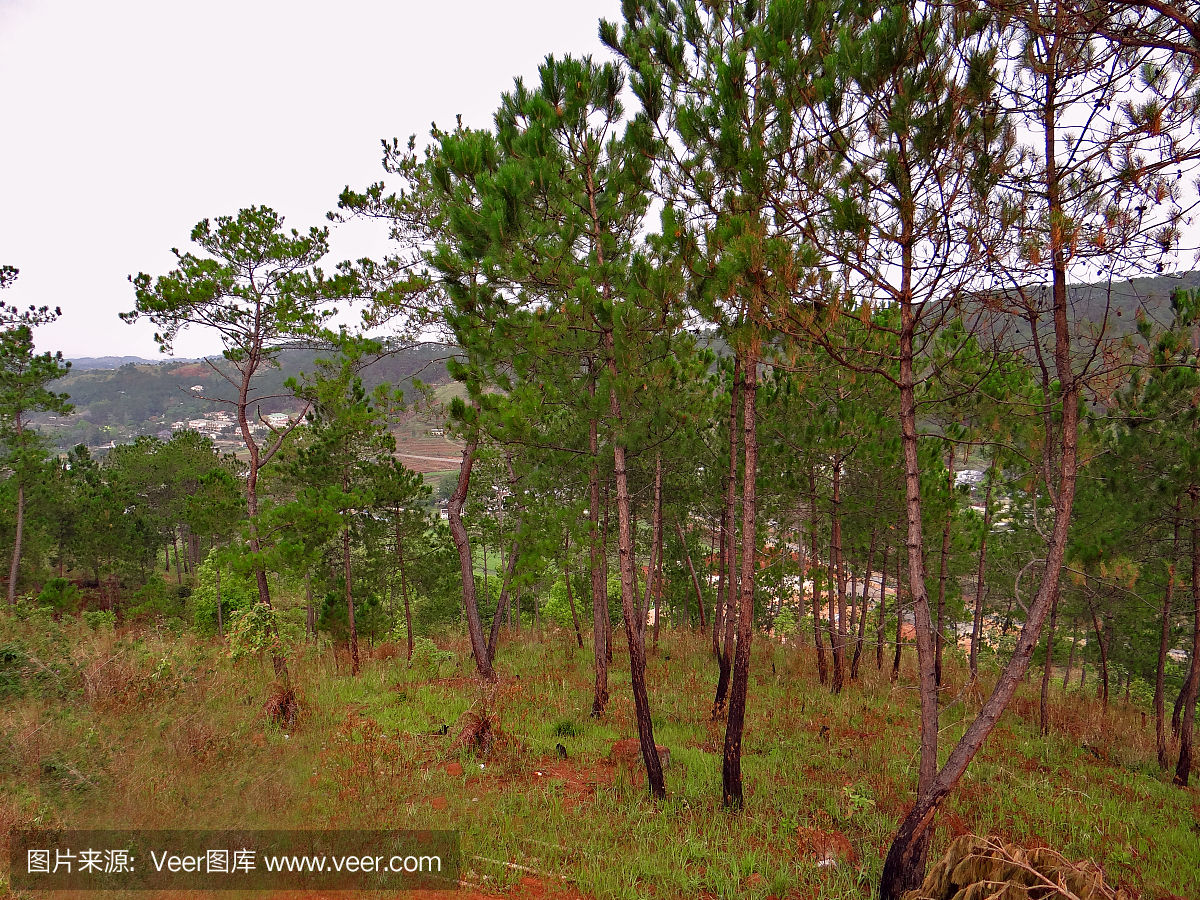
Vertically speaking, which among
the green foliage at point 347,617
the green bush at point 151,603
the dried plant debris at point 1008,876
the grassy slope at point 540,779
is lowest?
the green bush at point 151,603

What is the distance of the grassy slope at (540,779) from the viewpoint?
205 inches

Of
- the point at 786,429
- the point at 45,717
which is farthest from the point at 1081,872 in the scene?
the point at 45,717

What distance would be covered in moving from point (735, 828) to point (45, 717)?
27.3ft

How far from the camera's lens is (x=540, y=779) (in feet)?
23.4

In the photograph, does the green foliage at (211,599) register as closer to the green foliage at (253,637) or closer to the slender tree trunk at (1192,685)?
the green foliage at (253,637)

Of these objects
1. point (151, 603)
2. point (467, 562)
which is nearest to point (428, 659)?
point (467, 562)

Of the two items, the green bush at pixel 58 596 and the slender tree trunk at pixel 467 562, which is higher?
the slender tree trunk at pixel 467 562

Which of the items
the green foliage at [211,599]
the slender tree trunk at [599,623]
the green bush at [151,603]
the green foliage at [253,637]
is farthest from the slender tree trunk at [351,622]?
the green bush at [151,603]

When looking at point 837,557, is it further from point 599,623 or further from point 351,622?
point 351,622

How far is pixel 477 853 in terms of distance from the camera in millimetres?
5250

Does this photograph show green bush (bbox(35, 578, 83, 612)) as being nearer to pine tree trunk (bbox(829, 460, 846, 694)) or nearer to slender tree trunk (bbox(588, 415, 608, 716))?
slender tree trunk (bbox(588, 415, 608, 716))

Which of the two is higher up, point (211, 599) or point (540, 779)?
point (540, 779)

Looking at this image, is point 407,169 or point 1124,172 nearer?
point 1124,172

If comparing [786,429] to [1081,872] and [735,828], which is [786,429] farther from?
[1081,872]
